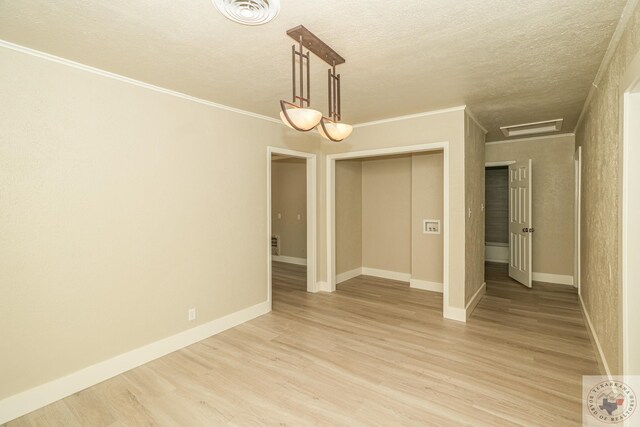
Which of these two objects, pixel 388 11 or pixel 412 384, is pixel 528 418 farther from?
pixel 388 11

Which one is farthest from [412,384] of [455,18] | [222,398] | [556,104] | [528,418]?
[556,104]

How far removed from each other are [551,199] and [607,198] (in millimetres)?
3551

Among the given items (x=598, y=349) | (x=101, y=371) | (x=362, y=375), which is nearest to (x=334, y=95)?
(x=362, y=375)

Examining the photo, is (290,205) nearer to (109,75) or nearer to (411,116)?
(411,116)

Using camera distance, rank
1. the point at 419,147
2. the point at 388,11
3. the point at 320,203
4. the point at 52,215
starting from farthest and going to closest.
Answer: the point at 320,203
the point at 419,147
the point at 52,215
the point at 388,11

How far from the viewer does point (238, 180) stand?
3771 millimetres

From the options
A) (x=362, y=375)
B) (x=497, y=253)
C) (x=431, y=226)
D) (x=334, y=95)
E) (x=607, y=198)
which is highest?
(x=334, y=95)

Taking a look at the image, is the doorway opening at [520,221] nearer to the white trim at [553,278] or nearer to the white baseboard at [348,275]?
the white trim at [553,278]

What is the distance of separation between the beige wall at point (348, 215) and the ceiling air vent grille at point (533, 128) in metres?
2.52

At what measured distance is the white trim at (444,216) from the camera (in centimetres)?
388

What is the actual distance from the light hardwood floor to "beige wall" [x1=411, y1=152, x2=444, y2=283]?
3.62 feet

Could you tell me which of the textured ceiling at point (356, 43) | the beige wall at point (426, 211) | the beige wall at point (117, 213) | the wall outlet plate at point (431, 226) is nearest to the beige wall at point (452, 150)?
the beige wall at point (117, 213)

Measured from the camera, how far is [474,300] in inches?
169

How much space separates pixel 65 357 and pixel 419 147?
410 cm
